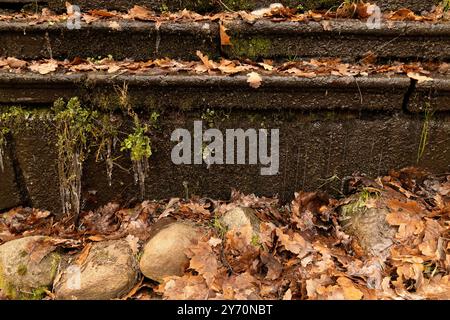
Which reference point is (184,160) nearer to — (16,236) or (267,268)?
(267,268)

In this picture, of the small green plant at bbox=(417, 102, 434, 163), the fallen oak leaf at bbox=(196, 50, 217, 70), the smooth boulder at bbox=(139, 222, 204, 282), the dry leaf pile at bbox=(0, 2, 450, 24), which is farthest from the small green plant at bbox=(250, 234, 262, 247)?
the dry leaf pile at bbox=(0, 2, 450, 24)

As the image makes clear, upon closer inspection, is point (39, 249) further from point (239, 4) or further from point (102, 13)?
point (239, 4)

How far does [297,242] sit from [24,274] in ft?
7.05

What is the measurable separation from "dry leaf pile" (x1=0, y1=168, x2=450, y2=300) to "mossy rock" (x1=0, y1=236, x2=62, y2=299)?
96 millimetres

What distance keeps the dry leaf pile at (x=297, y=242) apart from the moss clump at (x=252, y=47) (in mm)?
1319

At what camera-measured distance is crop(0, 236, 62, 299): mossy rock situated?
9.25ft

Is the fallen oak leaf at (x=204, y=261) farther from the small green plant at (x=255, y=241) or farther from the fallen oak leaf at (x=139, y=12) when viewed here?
the fallen oak leaf at (x=139, y=12)

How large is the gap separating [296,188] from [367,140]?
0.78 metres

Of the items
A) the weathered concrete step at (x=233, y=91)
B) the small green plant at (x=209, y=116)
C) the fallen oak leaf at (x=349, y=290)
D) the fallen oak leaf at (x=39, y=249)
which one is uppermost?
the weathered concrete step at (x=233, y=91)

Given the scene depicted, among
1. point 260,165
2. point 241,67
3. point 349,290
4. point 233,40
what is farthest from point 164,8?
point 349,290

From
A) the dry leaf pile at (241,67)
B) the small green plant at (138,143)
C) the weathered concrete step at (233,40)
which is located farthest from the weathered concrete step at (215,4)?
the small green plant at (138,143)

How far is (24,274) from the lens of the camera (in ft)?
9.29

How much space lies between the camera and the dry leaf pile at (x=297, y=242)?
2592mm

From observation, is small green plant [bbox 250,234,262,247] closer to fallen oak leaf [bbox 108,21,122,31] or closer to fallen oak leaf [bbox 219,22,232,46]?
fallen oak leaf [bbox 219,22,232,46]
